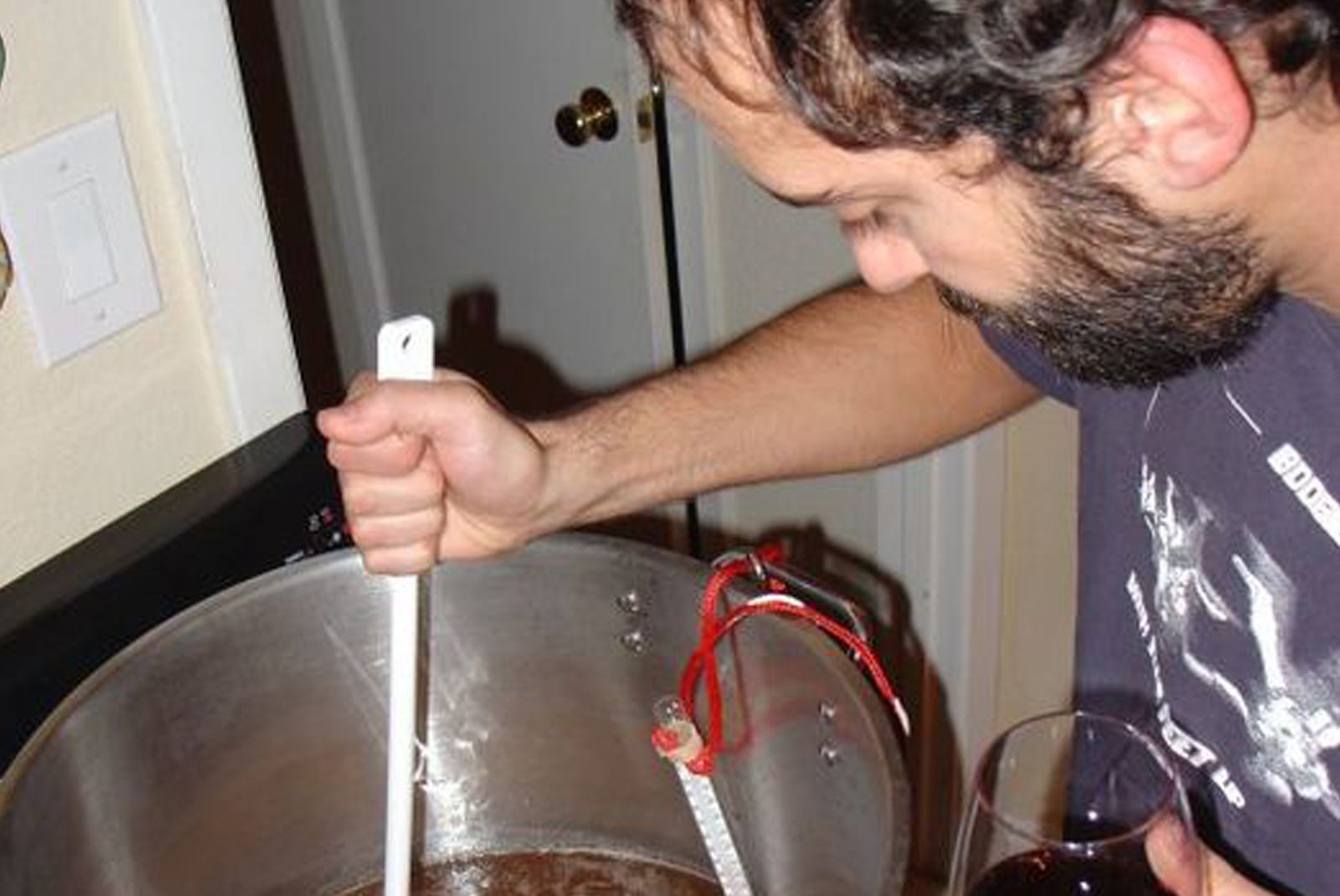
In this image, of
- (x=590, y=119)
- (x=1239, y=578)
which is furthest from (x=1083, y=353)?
(x=590, y=119)

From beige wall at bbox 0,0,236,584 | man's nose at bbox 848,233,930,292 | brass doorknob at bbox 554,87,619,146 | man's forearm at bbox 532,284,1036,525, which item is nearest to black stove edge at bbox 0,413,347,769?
beige wall at bbox 0,0,236,584

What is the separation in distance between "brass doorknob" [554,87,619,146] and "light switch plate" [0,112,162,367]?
31.6 inches

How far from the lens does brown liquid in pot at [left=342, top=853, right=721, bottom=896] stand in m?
0.95

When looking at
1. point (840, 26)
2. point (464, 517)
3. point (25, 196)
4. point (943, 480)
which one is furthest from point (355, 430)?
point (943, 480)

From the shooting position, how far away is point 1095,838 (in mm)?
663

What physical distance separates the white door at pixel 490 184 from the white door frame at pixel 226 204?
A: 708mm

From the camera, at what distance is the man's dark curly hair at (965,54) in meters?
0.54

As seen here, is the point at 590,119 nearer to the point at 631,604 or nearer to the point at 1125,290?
the point at 631,604

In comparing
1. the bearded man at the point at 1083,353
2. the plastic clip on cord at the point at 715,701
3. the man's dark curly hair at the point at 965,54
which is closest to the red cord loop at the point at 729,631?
the plastic clip on cord at the point at 715,701

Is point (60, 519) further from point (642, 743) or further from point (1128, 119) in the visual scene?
point (1128, 119)

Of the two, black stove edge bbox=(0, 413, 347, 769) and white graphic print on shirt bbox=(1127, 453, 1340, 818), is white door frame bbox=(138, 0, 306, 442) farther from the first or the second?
white graphic print on shirt bbox=(1127, 453, 1340, 818)

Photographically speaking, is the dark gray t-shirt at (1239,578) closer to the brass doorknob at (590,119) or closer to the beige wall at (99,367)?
the beige wall at (99,367)

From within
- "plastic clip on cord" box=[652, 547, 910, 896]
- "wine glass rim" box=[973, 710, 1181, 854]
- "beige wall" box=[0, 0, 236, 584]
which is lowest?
"plastic clip on cord" box=[652, 547, 910, 896]

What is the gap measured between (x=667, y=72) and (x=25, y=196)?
0.32 metres
